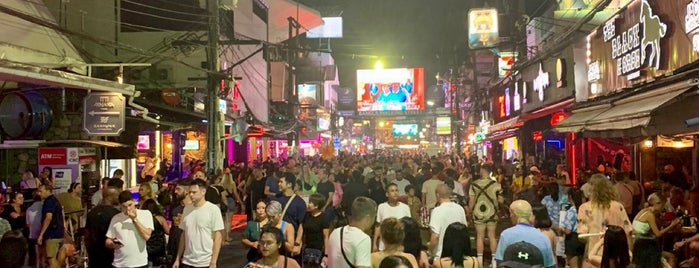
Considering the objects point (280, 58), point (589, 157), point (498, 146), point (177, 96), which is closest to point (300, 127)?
point (280, 58)

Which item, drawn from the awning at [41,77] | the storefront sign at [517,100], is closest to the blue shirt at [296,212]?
the awning at [41,77]

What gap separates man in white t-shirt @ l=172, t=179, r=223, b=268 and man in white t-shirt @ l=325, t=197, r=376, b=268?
6.05 ft

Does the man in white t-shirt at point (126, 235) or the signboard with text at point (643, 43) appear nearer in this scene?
the man in white t-shirt at point (126, 235)

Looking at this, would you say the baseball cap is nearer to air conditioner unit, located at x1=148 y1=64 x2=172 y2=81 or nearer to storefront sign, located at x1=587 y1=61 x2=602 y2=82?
storefront sign, located at x1=587 y1=61 x2=602 y2=82

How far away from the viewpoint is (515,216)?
19.6ft

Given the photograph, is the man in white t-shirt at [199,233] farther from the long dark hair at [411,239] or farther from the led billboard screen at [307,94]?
the led billboard screen at [307,94]

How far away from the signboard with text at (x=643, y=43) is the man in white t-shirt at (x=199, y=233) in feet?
25.7

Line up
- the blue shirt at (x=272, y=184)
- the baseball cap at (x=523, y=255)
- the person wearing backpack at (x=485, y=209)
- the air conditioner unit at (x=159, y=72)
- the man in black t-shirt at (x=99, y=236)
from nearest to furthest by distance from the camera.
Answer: the baseball cap at (x=523, y=255) < the man in black t-shirt at (x=99, y=236) < the person wearing backpack at (x=485, y=209) < the blue shirt at (x=272, y=184) < the air conditioner unit at (x=159, y=72)

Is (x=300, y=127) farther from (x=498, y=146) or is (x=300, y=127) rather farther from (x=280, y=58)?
(x=498, y=146)

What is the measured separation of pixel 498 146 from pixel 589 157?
2433 cm

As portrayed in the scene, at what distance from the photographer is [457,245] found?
219 inches

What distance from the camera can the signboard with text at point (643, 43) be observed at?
1012cm

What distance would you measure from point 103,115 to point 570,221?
10.9 m

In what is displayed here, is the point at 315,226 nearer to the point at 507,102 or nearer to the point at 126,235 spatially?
the point at 126,235
